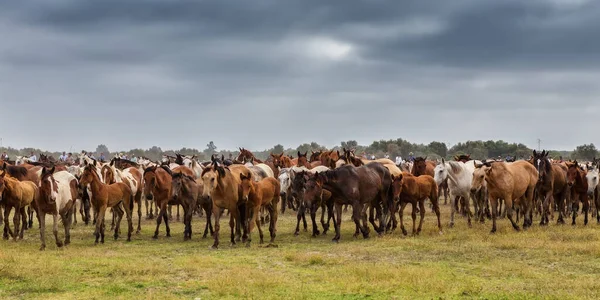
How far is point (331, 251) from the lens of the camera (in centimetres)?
1600

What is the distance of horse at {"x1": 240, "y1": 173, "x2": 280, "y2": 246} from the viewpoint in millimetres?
17078

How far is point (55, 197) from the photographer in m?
16.1

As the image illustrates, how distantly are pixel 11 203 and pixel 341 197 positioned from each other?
9.55m

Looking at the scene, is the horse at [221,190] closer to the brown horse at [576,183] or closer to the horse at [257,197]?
the horse at [257,197]

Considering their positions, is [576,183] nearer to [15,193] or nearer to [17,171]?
[15,193]

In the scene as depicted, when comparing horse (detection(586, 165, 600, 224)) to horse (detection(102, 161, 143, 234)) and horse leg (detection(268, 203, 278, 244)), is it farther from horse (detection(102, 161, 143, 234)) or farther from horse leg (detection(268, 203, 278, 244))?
horse (detection(102, 161, 143, 234))

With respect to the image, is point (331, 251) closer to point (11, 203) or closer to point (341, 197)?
point (341, 197)

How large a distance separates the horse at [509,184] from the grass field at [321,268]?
1.04 meters

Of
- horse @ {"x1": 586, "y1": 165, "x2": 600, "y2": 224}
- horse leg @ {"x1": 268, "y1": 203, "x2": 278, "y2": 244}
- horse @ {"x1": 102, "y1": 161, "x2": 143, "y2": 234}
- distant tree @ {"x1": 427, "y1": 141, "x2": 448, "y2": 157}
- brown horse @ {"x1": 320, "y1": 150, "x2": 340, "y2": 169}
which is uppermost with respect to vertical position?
distant tree @ {"x1": 427, "y1": 141, "x2": 448, "y2": 157}

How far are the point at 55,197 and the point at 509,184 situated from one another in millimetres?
13502

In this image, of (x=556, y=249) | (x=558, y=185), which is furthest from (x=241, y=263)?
(x=558, y=185)

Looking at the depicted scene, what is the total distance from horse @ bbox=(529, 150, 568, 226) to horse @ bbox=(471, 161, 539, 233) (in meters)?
0.86

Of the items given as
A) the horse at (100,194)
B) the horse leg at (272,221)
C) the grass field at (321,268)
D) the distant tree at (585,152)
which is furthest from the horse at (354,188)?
the distant tree at (585,152)

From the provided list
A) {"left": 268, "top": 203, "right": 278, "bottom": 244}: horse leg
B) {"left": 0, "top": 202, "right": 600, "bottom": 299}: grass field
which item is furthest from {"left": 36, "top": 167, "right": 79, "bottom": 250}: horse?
{"left": 268, "top": 203, "right": 278, "bottom": 244}: horse leg
